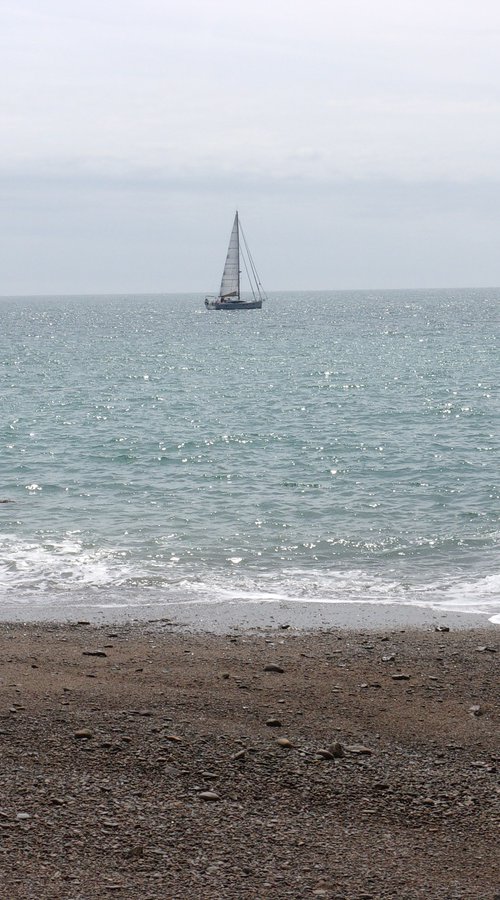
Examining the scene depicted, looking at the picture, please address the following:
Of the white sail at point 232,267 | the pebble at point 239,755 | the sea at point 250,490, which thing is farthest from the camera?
the white sail at point 232,267

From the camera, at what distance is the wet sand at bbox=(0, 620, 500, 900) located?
7332 mm

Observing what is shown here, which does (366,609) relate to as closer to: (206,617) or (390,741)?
(206,617)

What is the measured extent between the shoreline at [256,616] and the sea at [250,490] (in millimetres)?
191

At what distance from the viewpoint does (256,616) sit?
49.2 ft

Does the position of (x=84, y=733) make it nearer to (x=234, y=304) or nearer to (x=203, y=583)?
(x=203, y=583)

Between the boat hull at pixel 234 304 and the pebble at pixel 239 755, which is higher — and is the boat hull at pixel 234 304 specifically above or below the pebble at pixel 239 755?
above

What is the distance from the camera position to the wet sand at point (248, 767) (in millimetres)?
7332

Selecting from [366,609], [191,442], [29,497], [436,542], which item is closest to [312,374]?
[191,442]

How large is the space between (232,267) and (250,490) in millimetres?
126564

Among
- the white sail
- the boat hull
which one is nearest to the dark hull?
the boat hull

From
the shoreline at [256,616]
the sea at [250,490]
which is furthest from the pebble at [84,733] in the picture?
the sea at [250,490]

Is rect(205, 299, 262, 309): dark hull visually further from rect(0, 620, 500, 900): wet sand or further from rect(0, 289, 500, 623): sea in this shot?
rect(0, 620, 500, 900): wet sand

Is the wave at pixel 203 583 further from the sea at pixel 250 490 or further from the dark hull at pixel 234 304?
the dark hull at pixel 234 304

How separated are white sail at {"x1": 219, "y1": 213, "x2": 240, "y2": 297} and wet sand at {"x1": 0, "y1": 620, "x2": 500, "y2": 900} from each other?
136805mm
